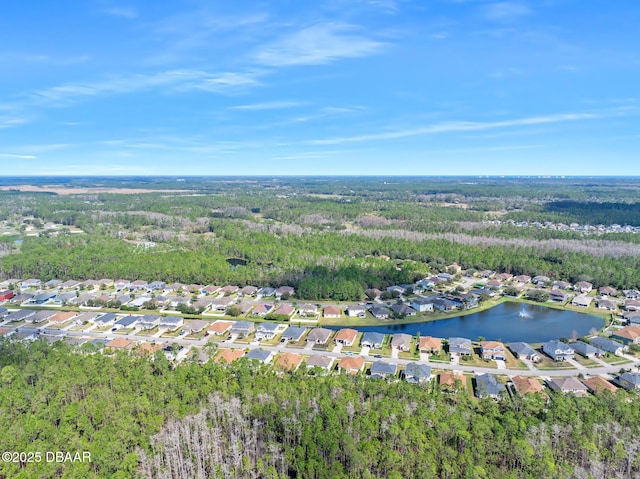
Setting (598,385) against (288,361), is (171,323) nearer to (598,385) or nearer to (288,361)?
(288,361)

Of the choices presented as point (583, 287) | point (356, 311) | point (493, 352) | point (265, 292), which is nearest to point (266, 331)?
point (356, 311)

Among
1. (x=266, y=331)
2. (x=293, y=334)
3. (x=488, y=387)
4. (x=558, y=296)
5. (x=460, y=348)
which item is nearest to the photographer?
(x=488, y=387)

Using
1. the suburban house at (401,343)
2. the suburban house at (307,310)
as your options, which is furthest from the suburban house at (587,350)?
the suburban house at (307,310)

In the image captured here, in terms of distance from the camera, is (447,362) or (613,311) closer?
(447,362)

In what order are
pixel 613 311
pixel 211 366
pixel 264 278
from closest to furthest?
1. pixel 211 366
2. pixel 613 311
3. pixel 264 278

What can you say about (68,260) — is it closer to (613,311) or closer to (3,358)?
(3,358)

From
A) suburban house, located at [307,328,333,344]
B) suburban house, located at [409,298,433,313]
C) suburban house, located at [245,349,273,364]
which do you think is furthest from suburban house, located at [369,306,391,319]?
suburban house, located at [245,349,273,364]

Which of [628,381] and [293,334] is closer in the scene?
[628,381]

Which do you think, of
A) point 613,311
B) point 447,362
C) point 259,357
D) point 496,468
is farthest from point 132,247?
point 613,311
